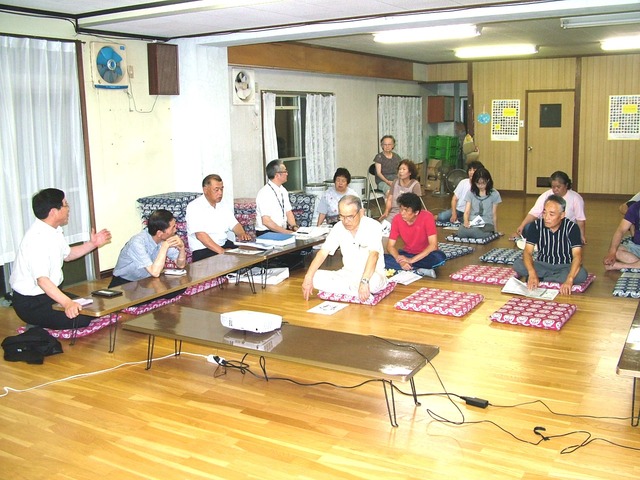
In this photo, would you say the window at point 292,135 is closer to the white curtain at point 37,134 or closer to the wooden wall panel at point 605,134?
the white curtain at point 37,134

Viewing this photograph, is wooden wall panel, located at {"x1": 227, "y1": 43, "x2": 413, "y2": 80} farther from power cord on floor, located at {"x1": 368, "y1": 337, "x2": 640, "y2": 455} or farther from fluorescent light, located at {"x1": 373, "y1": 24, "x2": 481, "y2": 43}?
power cord on floor, located at {"x1": 368, "y1": 337, "x2": 640, "y2": 455}

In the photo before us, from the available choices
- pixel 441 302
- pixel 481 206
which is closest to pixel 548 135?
pixel 481 206

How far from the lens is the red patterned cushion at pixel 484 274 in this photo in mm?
6848

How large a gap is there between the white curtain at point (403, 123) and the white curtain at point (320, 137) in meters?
2.02

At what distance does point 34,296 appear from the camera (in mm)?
5258

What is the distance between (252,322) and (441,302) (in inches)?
90.5

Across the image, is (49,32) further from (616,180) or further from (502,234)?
(616,180)

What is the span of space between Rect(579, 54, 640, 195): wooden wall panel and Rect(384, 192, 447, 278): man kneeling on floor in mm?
7301

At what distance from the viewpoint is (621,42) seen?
10.5 metres

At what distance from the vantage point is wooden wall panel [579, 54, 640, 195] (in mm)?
12898

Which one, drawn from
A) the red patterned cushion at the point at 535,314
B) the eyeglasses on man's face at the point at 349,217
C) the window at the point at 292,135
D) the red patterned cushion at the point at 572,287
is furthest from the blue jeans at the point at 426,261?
the window at the point at 292,135

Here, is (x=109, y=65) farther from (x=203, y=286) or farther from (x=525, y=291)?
(x=525, y=291)

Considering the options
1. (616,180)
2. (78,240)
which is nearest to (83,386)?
(78,240)

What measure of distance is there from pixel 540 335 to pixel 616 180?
8.99 metres
